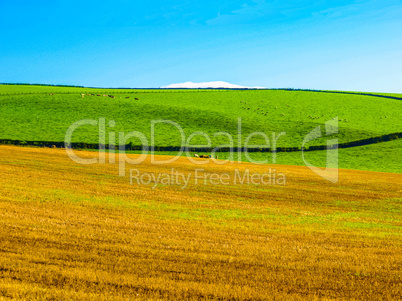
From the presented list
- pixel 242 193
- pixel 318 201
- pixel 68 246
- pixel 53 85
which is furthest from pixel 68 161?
pixel 53 85

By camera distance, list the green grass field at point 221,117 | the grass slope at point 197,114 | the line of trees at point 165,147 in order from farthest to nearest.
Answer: the grass slope at point 197,114, the green grass field at point 221,117, the line of trees at point 165,147

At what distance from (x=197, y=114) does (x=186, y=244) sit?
6946 cm

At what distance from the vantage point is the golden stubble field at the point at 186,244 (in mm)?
9688

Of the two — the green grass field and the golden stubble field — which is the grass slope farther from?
the golden stubble field

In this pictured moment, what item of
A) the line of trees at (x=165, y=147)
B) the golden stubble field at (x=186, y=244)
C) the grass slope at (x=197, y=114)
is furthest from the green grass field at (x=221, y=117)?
the golden stubble field at (x=186, y=244)

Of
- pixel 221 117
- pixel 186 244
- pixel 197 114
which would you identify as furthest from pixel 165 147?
pixel 186 244

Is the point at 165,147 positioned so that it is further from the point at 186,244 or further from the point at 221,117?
the point at 186,244

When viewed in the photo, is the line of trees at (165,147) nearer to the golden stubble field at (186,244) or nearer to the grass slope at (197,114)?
the grass slope at (197,114)

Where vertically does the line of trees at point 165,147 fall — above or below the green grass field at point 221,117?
below

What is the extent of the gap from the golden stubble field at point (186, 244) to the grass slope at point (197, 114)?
121ft

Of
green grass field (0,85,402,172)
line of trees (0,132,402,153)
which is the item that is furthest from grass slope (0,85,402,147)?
line of trees (0,132,402,153)

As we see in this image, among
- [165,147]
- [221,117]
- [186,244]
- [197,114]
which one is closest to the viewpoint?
[186,244]

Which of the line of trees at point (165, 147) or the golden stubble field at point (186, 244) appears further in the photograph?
the line of trees at point (165, 147)

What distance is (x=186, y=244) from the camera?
13.9 m
